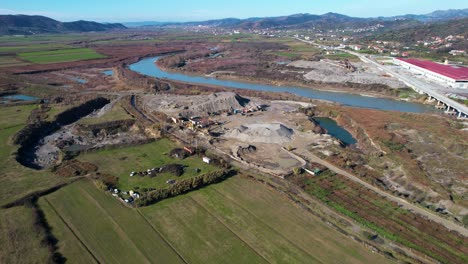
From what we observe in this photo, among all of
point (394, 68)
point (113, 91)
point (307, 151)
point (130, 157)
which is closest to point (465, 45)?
point (394, 68)

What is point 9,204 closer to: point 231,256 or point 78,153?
point 78,153

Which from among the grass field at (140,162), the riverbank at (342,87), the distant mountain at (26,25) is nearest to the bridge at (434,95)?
the riverbank at (342,87)

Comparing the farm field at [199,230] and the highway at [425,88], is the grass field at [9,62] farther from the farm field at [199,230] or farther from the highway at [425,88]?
the highway at [425,88]

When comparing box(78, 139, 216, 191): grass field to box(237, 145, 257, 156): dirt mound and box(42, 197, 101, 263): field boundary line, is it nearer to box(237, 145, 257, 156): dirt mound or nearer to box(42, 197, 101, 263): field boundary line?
box(237, 145, 257, 156): dirt mound

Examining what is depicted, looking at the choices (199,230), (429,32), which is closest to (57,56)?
(199,230)

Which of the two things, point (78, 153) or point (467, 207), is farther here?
point (78, 153)

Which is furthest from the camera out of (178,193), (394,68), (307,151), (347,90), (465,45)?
(465,45)
